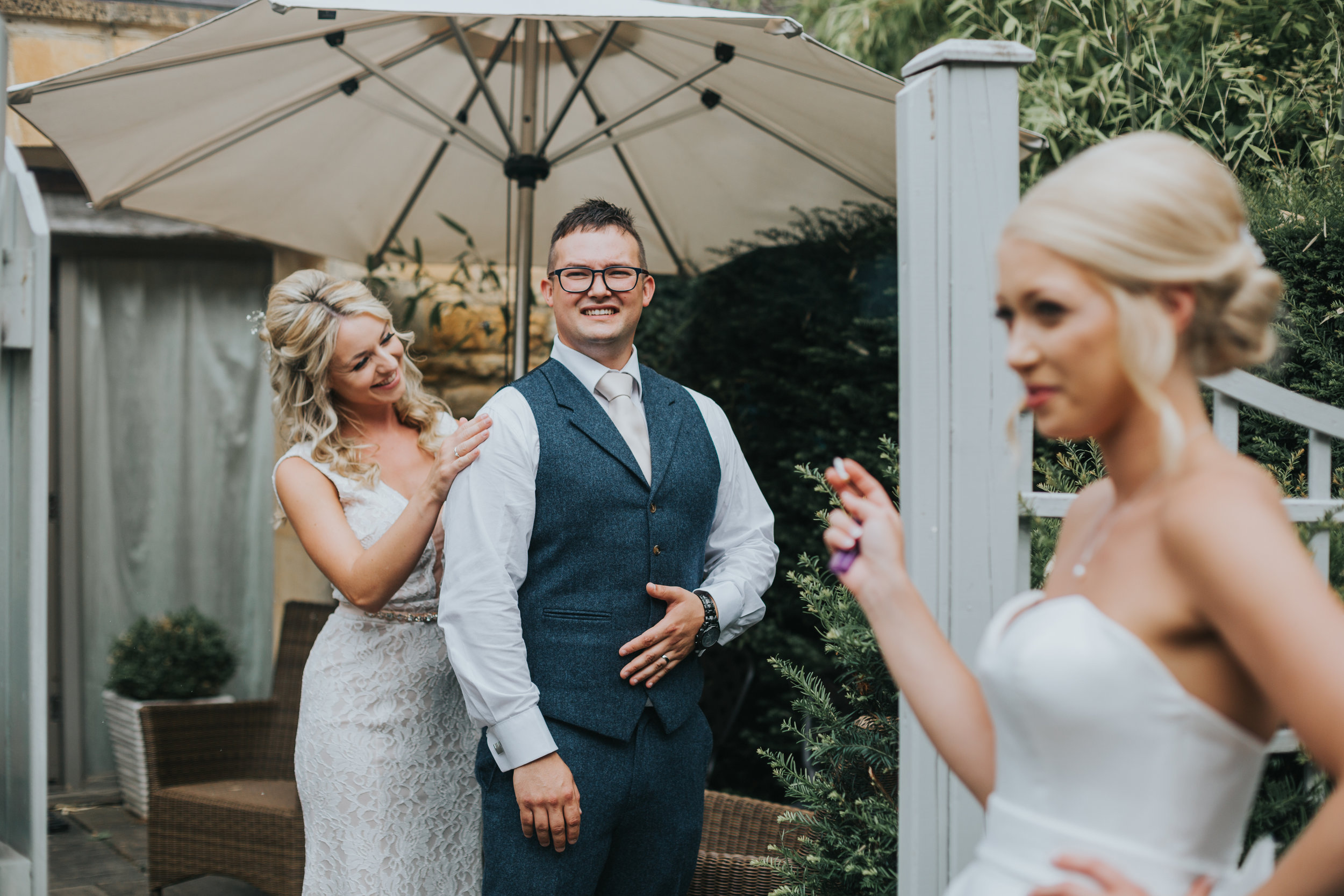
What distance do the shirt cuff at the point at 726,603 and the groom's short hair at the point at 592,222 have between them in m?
0.66

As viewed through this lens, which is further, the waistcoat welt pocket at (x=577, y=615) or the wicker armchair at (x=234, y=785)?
the wicker armchair at (x=234, y=785)

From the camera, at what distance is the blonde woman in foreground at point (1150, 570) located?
0.94 meters

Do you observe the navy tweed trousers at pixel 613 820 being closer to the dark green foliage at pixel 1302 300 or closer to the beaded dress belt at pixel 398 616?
the beaded dress belt at pixel 398 616

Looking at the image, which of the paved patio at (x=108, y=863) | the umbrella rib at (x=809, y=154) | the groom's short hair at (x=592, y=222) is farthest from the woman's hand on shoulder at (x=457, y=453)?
the paved patio at (x=108, y=863)

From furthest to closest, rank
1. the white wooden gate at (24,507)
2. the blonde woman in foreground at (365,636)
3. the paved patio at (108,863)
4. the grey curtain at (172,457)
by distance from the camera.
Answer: the grey curtain at (172,457), the paved patio at (108,863), the white wooden gate at (24,507), the blonde woman in foreground at (365,636)

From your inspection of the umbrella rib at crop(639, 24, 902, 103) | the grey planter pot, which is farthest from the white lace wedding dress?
the grey planter pot

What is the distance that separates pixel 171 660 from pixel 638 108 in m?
3.07

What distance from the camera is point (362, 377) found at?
2.41m

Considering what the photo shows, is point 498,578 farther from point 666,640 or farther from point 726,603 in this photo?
point 726,603

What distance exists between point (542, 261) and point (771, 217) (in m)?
1.04

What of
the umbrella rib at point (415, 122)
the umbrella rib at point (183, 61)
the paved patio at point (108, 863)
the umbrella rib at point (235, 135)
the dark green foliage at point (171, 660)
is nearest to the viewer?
the umbrella rib at point (183, 61)

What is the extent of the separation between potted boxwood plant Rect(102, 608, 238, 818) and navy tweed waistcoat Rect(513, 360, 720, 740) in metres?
3.10

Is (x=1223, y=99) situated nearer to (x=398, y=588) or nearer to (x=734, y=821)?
(x=734, y=821)

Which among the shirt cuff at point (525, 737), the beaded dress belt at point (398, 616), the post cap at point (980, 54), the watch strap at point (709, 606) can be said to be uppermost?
the post cap at point (980, 54)
